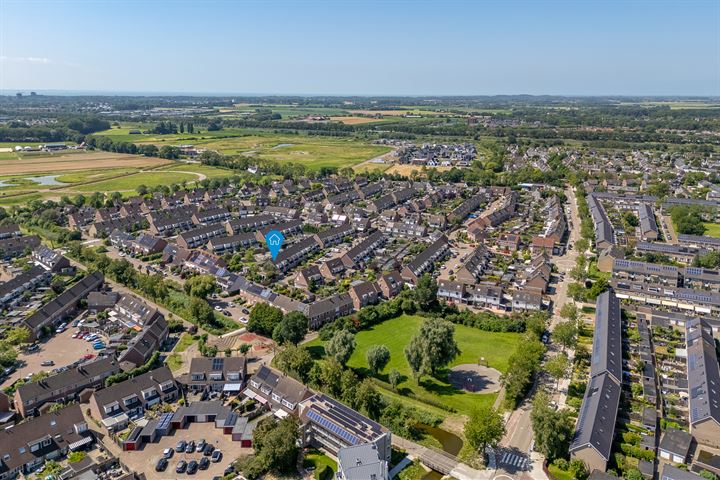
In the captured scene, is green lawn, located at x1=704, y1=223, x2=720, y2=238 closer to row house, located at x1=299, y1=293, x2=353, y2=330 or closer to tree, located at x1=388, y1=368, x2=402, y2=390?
row house, located at x1=299, y1=293, x2=353, y2=330

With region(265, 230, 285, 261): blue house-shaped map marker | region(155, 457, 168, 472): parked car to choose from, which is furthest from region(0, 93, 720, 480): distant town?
region(265, 230, 285, 261): blue house-shaped map marker

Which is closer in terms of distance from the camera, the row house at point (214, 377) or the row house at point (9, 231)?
the row house at point (214, 377)

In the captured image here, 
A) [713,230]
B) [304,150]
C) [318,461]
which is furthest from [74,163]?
[713,230]

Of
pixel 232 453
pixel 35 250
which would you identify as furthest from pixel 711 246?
pixel 35 250

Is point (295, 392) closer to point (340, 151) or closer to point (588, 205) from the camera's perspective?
point (588, 205)

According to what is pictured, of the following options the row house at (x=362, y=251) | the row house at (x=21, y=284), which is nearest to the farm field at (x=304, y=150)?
the row house at (x=362, y=251)

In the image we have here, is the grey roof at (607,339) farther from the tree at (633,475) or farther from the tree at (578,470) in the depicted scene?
the tree at (578,470)
